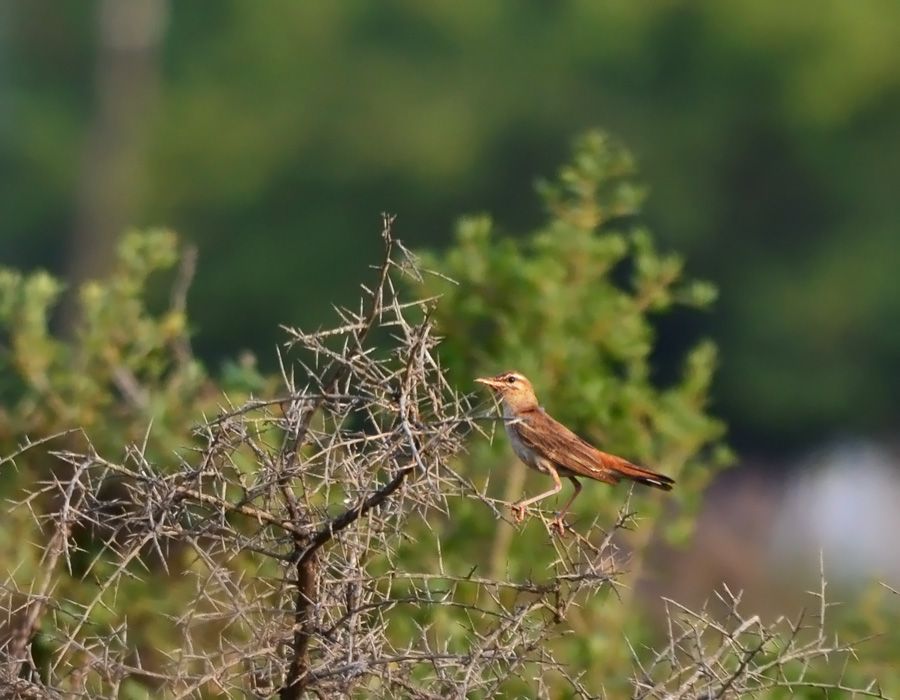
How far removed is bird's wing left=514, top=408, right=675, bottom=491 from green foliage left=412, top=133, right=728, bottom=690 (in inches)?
68.8

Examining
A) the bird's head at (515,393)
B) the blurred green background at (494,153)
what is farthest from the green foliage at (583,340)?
the blurred green background at (494,153)

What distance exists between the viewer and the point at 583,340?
7898 mm

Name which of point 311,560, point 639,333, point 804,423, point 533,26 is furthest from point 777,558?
point 533,26

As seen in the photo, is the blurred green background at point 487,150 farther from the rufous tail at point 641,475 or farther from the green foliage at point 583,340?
the rufous tail at point 641,475

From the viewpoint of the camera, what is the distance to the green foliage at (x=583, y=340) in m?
7.47

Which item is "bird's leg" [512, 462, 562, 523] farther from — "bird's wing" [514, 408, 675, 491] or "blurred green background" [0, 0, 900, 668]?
"blurred green background" [0, 0, 900, 668]

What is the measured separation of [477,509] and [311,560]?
11.9ft

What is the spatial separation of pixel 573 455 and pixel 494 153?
31.8 meters

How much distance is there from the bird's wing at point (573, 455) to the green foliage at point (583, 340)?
5.73 ft

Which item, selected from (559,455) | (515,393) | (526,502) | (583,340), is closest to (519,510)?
(526,502)

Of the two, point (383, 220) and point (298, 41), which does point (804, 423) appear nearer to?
point (298, 41)

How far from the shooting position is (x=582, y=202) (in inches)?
319

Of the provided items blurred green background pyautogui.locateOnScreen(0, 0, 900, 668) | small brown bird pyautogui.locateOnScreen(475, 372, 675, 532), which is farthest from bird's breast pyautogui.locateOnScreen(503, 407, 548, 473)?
blurred green background pyautogui.locateOnScreen(0, 0, 900, 668)

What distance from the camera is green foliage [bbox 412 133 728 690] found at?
7.47 m
